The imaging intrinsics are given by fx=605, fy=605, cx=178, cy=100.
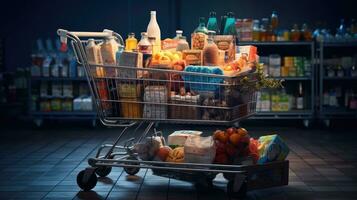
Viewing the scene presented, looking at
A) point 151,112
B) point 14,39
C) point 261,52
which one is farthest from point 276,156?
point 14,39

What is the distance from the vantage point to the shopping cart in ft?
13.7

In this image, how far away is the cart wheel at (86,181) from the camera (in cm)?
443

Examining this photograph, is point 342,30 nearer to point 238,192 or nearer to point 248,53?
point 248,53

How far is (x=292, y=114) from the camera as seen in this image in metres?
8.07

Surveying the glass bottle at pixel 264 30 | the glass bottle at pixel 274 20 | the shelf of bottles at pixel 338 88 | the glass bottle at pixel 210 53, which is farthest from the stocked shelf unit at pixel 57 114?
the glass bottle at pixel 210 53

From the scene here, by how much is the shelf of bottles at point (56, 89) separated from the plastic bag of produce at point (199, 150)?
3919mm

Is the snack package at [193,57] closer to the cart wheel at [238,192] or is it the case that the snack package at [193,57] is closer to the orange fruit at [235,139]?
the orange fruit at [235,139]

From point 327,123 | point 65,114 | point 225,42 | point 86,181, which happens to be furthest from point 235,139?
point 65,114

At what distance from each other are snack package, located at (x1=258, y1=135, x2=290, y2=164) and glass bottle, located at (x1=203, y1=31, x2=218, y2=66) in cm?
70

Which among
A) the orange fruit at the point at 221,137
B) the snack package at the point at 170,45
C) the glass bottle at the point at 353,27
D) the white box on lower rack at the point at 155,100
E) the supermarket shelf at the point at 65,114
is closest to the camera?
the white box on lower rack at the point at 155,100

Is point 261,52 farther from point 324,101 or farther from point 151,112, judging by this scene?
point 151,112

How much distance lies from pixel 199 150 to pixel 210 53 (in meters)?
0.70

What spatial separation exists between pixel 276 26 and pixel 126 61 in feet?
14.5

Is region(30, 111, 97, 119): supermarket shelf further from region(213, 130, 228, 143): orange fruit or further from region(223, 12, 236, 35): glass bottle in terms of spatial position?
region(213, 130, 228, 143): orange fruit
